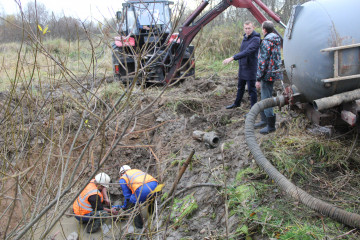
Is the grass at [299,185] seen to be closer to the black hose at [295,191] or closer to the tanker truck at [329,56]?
the black hose at [295,191]

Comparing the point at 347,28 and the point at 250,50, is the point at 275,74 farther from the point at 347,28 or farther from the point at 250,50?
the point at 347,28

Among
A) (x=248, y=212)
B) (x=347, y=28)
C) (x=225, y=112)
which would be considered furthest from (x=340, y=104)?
(x=225, y=112)

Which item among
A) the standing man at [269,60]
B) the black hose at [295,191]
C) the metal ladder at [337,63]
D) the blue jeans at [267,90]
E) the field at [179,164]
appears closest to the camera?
the field at [179,164]

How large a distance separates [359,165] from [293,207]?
0.97 m

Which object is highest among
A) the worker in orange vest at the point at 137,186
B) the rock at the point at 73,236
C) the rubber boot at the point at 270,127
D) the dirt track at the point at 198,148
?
the rubber boot at the point at 270,127

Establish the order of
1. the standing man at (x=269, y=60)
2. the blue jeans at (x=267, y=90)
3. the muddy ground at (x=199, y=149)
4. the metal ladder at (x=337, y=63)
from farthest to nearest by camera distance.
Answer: the blue jeans at (x=267, y=90) → the standing man at (x=269, y=60) → the muddy ground at (x=199, y=149) → the metal ladder at (x=337, y=63)

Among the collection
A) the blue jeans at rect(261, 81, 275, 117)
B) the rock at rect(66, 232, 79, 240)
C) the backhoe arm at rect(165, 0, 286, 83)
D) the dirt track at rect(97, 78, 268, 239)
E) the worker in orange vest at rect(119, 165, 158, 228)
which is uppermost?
the backhoe arm at rect(165, 0, 286, 83)

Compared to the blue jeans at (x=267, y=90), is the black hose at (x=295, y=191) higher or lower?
lower

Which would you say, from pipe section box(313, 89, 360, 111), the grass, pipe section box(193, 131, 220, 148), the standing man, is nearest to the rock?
pipe section box(193, 131, 220, 148)

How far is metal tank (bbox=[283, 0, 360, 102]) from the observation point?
277 centimetres

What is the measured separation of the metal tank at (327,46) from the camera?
2.77m

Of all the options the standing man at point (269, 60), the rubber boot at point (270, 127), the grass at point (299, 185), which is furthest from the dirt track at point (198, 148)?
the standing man at point (269, 60)

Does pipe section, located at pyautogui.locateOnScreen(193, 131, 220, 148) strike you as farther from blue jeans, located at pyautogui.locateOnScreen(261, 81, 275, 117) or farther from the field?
blue jeans, located at pyautogui.locateOnScreen(261, 81, 275, 117)

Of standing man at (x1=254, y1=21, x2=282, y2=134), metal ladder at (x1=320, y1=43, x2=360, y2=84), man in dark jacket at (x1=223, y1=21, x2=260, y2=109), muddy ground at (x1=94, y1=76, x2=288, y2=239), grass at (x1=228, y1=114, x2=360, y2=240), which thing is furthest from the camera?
man in dark jacket at (x1=223, y1=21, x2=260, y2=109)
